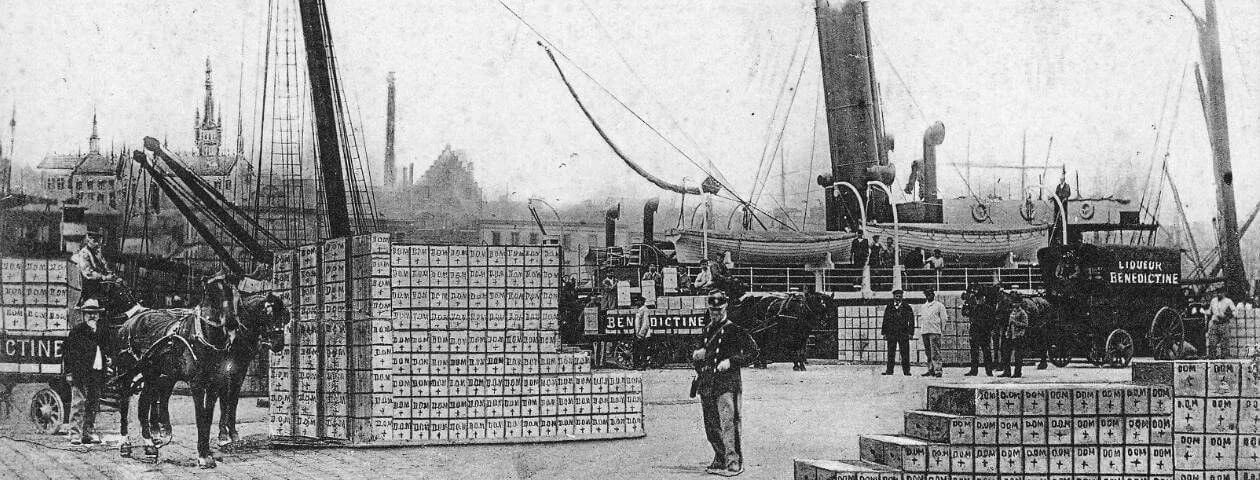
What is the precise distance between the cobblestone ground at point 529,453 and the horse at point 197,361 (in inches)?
9.4

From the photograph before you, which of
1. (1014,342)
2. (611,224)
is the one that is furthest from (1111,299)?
(611,224)

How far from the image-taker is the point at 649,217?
1057 centimetres

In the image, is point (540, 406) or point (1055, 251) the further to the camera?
point (1055, 251)

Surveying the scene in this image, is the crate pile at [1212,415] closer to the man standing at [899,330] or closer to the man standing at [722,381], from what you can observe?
the man standing at [722,381]

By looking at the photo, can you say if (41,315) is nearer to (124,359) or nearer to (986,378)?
(124,359)

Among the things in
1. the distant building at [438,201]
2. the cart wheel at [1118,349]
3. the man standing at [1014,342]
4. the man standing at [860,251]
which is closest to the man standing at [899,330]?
the man standing at [1014,342]

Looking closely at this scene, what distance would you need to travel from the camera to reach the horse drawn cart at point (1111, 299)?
11492 mm

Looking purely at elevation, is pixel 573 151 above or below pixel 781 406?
above

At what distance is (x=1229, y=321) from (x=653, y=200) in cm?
537

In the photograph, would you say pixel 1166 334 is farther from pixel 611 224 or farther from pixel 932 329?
pixel 611 224

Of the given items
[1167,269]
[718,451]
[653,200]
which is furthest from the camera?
[1167,269]

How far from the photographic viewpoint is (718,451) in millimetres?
7156

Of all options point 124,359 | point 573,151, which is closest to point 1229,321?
point 573,151

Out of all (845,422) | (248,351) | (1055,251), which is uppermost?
(1055,251)
